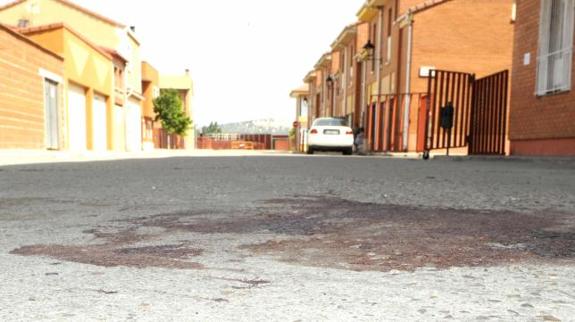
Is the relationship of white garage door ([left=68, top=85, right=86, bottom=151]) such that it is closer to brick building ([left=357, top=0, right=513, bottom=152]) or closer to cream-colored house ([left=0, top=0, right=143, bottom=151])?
cream-colored house ([left=0, top=0, right=143, bottom=151])

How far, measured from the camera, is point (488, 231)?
2576 mm

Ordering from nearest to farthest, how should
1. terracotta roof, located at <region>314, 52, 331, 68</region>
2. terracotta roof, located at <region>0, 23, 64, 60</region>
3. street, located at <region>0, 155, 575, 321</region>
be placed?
street, located at <region>0, 155, 575, 321</region>
terracotta roof, located at <region>0, 23, 64, 60</region>
terracotta roof, located at <region>314, 52, 331, 68</region>

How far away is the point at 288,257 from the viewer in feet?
6.70

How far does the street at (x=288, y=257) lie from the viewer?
1.42 m

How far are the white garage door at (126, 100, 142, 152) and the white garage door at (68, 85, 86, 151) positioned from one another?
7675 mm

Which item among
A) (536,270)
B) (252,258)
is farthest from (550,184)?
(252,258)

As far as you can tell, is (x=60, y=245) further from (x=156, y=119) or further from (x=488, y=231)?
(x=156, y=119)

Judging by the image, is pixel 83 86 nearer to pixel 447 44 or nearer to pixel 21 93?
pixel 21 93

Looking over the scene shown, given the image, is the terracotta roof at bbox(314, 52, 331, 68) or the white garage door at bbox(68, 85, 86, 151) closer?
the white garage door at bbox(68, 85, 86, 151)

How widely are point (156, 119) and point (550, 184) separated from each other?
42541 mm

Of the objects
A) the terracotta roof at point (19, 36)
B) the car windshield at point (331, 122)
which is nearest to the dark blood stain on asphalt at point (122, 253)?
the terracotta roof at point (19, 36)

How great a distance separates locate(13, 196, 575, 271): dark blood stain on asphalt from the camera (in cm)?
200

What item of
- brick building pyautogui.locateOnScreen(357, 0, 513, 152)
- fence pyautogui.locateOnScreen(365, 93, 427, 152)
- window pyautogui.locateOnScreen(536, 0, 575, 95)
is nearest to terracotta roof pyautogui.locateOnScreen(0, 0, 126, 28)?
fence pyautogui.locateOnScreen(365, 93, 427, 152)

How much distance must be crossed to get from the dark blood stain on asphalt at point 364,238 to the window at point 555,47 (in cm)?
738
